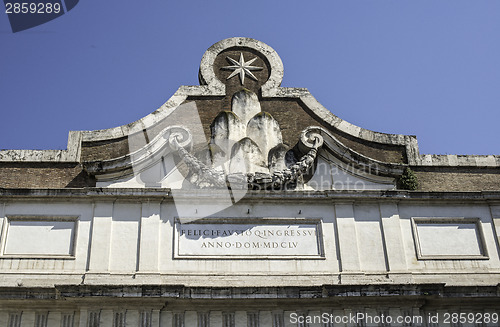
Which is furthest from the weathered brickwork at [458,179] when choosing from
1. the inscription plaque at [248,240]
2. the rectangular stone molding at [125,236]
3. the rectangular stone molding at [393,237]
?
the rectangular stone molding at [125,236]

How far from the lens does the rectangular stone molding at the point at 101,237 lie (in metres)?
13.1

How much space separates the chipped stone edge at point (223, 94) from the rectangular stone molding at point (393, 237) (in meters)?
1.48

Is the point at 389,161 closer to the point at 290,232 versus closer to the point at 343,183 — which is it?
the point at 343,183

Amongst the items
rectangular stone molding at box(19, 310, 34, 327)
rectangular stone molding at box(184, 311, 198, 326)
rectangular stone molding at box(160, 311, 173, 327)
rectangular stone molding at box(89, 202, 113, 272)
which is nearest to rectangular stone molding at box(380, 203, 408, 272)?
rectangular stone molding at box(184, 311, 198, 326)

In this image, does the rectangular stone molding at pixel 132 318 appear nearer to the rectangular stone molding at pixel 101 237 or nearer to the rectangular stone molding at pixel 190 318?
the rectangular stone molding at pixel 190 318

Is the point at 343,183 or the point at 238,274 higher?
the point at 343,183

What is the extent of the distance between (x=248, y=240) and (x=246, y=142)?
222 centimetres

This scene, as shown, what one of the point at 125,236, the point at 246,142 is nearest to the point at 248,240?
the point at 246,142

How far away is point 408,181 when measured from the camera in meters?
14.7

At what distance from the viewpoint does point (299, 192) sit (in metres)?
14.0

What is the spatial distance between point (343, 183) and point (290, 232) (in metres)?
1.70

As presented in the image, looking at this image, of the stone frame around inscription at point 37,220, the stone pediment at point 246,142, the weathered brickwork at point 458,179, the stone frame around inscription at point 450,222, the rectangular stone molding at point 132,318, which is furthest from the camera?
the weathered brickwork at point 458,179

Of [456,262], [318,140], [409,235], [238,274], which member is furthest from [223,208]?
[456,262]

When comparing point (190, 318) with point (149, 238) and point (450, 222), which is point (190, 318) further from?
point (450, 222)
